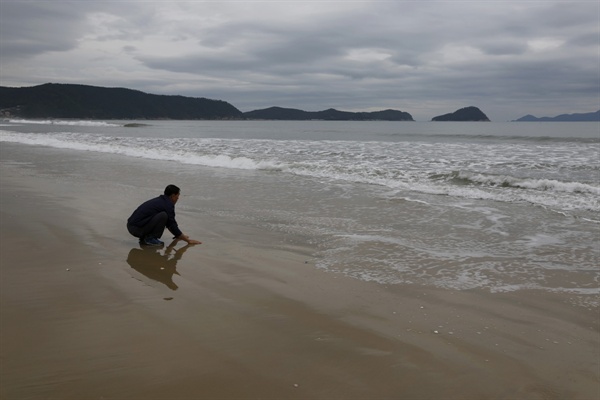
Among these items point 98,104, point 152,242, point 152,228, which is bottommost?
point 152,242

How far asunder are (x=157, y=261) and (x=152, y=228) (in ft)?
2.85

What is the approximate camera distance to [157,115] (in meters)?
182

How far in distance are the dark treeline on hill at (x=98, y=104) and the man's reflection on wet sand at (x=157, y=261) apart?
16266 cm

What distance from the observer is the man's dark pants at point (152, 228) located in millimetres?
A: 6699

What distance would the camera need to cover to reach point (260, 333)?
3898 millimetres

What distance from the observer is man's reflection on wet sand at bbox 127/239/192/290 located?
5352 mm

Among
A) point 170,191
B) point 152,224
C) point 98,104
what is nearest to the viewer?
point 152,224

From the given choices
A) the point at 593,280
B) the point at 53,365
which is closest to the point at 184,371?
the point at 53,365

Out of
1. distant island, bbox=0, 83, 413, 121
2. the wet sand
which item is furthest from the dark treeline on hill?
the wet sand

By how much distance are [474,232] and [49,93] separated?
606 feet

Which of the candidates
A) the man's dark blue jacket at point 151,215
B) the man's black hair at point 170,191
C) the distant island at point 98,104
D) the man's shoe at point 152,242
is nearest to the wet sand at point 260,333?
the man's shoe at point 152,242

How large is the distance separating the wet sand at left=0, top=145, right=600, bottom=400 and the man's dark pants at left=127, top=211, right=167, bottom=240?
1.62 feet

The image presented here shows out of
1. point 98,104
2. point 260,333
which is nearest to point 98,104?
point 98,104

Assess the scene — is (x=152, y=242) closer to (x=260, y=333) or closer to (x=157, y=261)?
(x=157, y=261)
